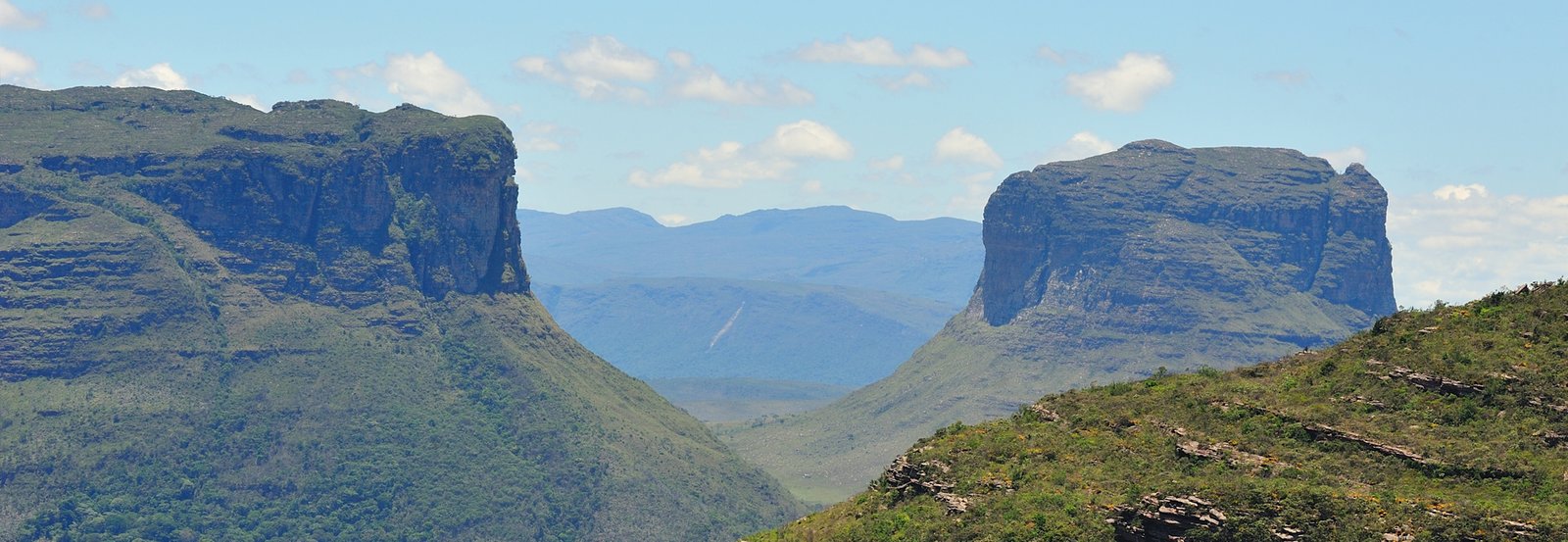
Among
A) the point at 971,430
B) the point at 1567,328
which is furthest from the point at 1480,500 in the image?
the point at 971,430

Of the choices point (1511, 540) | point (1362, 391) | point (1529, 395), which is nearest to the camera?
point (1511, 540)

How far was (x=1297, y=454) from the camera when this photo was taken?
322 feet

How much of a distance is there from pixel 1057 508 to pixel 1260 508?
1380 centimetres

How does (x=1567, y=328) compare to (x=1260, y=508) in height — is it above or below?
above

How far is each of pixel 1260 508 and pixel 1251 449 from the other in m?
11.5

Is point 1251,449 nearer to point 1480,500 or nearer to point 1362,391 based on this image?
point 1362,391

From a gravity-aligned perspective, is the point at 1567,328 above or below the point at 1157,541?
above

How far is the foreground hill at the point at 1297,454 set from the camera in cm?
8850

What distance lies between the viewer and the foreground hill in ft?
290

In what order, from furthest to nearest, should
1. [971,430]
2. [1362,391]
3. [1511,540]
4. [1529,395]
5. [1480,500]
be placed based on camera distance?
[971,430]
[1362,391]
[1529,395]
[1480,500]
[1511,540]

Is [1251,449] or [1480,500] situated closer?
[1480,500]

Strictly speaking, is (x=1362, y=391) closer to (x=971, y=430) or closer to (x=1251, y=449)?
(x=1251, y=449)

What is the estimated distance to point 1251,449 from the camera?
329 ft

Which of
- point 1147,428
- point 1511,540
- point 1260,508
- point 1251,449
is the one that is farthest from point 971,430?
point 1511,540
